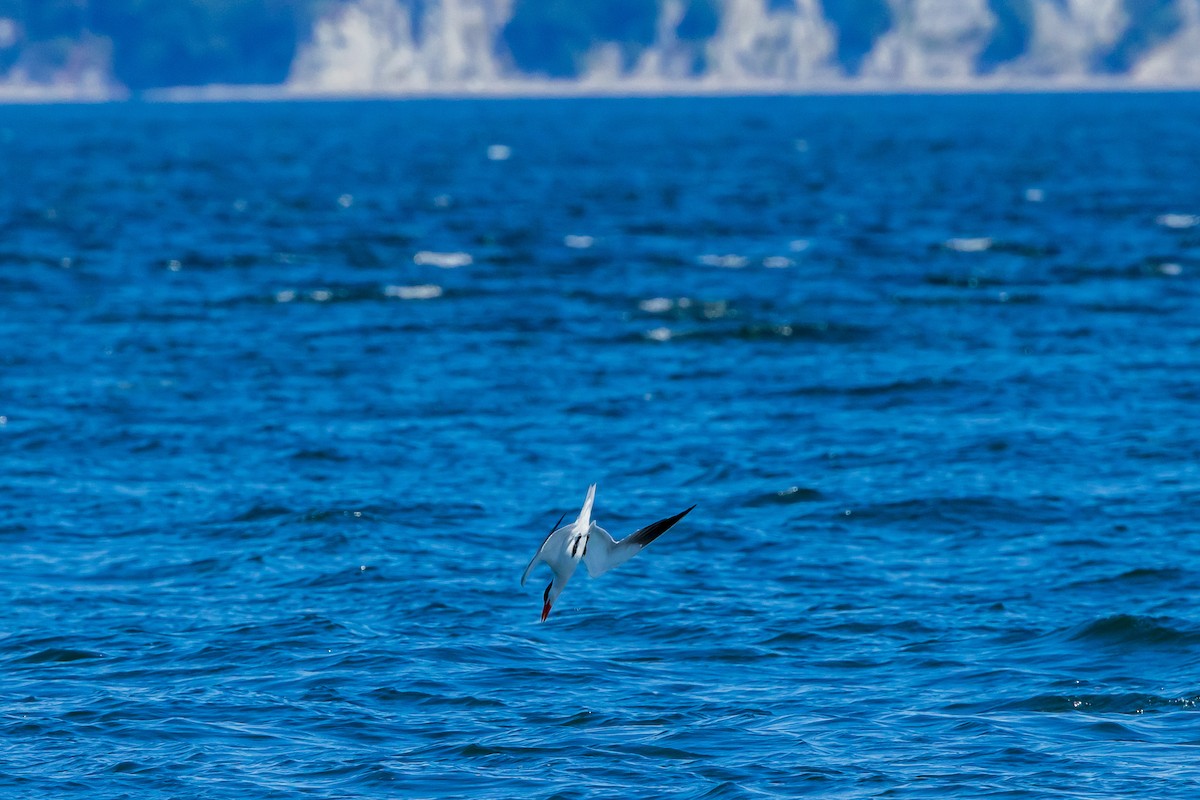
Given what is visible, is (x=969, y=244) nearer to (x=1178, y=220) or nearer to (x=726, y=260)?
(x=726, y=260)

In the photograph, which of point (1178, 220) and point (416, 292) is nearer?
point (416, 292)

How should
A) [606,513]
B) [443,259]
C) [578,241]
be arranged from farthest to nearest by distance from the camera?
[578,241], [443,259], [606,513]

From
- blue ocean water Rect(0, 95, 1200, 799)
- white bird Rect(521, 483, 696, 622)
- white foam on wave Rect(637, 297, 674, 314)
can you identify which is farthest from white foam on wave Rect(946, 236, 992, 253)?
white bird Rect(521, 483, 696, 622)

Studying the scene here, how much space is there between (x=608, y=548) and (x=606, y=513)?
9.32 meters

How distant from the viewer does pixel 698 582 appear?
62.4ft

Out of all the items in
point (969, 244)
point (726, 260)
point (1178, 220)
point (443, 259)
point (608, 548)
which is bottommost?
point (608, 548)

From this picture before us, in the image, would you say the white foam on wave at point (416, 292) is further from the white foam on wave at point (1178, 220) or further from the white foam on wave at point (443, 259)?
the white foam on wave at point (1178, 220)

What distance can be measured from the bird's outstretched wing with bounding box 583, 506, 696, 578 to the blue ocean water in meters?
2.03

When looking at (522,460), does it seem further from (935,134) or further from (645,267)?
(935,134)

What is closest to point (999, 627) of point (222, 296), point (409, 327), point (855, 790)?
point (855, 790)

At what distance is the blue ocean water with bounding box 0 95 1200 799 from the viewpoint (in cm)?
1430

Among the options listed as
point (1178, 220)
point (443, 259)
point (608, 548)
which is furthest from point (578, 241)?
point (608, 548)

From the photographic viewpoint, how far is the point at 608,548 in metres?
12.3

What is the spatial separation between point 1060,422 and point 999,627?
9.85 meters
